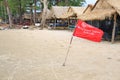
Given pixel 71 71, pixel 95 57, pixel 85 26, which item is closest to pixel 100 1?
pixel 95 57

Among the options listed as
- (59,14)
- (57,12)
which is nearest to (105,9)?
(59,14)

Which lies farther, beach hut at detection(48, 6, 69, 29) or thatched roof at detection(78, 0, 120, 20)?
beach hut at detection(48, 6, 69, 29)

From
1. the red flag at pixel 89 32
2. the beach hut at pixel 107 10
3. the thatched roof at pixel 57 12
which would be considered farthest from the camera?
the thatched roof at pixel 57 12

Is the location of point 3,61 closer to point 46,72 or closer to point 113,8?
point 46,72

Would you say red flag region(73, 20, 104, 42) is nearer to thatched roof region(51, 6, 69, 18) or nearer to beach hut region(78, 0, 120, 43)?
beach hut region(78, 0, 120, 43)

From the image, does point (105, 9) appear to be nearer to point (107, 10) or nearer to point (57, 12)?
point (107, 10)

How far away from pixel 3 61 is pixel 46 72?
96.9 inches

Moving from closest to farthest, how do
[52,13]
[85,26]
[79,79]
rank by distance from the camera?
[79,79] < [85,26] < [52,13]

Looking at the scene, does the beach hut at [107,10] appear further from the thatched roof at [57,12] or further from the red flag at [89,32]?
the thatched roof at [57,12]

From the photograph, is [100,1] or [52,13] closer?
[100,1]

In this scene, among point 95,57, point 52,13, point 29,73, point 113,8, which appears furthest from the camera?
point 52,13

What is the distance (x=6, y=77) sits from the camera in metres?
7.41

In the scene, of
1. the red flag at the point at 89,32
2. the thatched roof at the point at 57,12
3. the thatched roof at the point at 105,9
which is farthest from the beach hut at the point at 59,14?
the red flag at the point at 89,32

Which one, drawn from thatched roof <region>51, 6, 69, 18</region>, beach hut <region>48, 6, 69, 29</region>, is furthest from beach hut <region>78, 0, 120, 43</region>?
thatched roof <region>51, 6, 69, 18</region>
